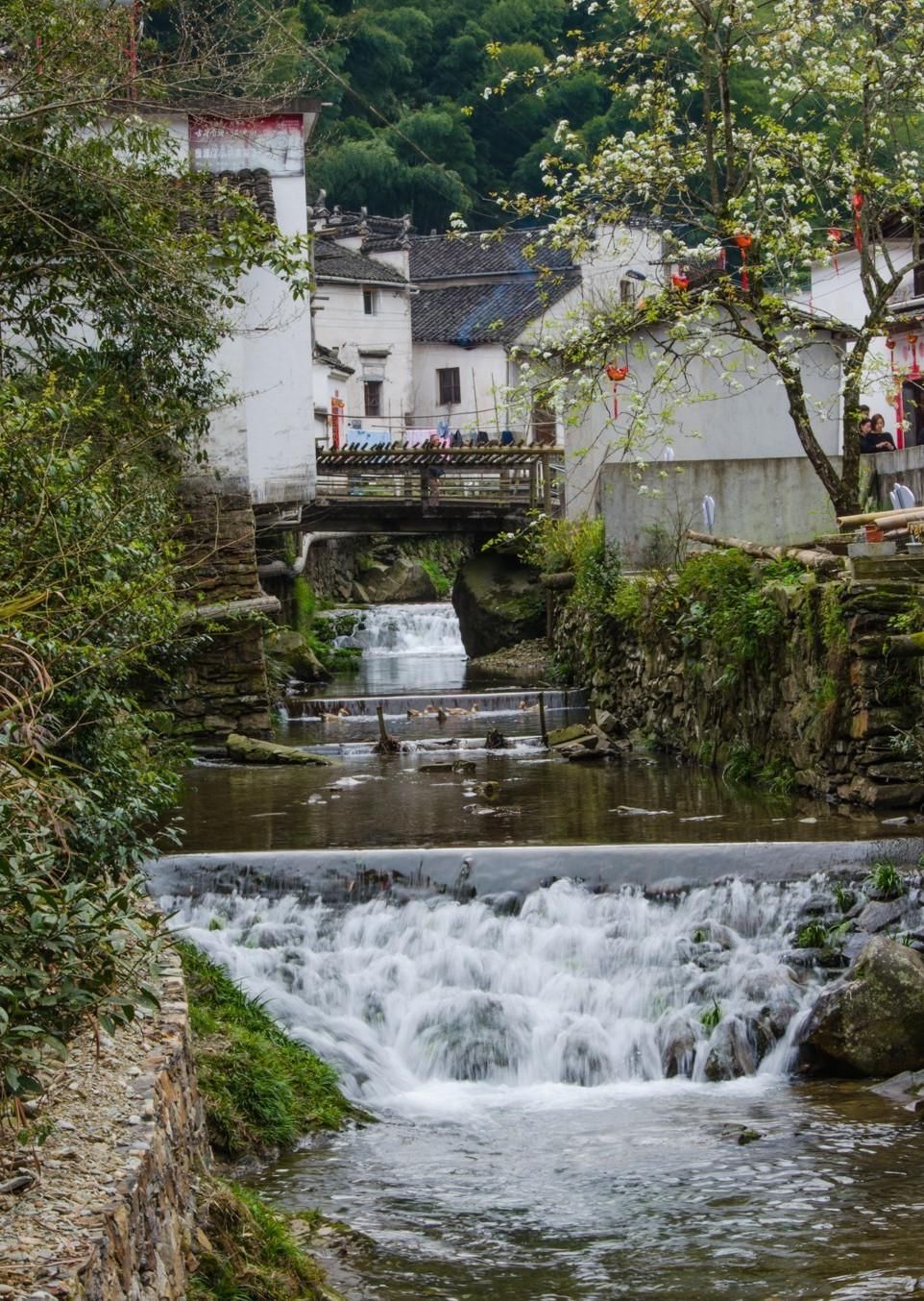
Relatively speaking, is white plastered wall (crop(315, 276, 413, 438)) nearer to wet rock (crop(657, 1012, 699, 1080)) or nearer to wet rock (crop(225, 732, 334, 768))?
wet rock (crop(225, 732, 334, 768))

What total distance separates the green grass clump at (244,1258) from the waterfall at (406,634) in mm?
30744

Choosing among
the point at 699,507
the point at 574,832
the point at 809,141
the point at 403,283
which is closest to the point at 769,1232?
the point at 574,832

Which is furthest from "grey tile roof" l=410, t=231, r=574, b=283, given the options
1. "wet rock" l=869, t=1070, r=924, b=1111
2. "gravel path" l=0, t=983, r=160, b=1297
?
"gravel path" l=0, t=983, r=160, b=1297

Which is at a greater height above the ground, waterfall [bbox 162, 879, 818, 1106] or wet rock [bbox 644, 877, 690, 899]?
wet rock [bbox 644, 877, 690, 899]

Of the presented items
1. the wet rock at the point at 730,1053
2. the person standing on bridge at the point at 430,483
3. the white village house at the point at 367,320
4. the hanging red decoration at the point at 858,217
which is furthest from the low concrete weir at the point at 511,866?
the white village house at the point at 367,320

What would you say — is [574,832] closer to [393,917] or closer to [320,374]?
[393,917]

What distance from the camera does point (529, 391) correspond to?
52.5 feet

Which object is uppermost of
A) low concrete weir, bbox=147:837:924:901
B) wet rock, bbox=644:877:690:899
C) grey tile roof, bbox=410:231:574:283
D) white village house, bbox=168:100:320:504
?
grey tile roof, bbox=410:231:574:283

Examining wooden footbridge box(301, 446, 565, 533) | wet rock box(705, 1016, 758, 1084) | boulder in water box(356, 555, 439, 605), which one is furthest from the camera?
boulder in water box(356, 555, 439, 605)

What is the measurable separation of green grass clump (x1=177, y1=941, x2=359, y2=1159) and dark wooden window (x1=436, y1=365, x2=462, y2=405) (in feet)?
160

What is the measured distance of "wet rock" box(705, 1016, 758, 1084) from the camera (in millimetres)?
9945

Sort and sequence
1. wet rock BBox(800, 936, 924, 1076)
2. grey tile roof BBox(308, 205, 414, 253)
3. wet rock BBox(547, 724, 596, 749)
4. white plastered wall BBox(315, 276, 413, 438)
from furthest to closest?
1. white plastered wall BBox(315, 276, 413, 438)
2. grey tile roof BBox(308, 205, 414, 253)
3. wet rock BBox(547, 724, 596, 749)
4. wet rock BBox(800, 936, 924, 1076)

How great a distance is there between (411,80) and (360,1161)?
2084 inches

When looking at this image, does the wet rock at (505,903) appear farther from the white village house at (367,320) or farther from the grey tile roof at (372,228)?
the grey tile roof at (372,228)
